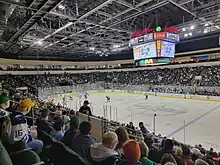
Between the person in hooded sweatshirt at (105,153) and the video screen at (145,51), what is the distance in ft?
34.9

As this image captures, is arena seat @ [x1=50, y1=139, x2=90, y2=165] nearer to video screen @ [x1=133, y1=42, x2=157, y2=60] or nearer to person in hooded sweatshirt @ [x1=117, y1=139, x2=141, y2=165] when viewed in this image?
person in hooded sweatshirt @ [x1=117, y1=139, x2=141, y2=165]

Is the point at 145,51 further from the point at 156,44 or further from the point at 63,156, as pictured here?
the point at 63,156

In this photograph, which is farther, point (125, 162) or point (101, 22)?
point (101, 22)

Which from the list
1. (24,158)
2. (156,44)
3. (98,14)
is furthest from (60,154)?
(98,14)

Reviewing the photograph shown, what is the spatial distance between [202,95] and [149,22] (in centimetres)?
1079

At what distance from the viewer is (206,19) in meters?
13.3

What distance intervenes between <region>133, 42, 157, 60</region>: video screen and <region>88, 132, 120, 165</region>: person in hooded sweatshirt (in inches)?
419

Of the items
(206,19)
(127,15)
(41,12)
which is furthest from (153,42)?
(41,12)

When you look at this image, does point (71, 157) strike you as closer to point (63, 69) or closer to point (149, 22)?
point (149, 22)

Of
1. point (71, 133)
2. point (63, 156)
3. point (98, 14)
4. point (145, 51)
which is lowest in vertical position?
point (63, 156)

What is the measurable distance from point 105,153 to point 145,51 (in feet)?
37.2

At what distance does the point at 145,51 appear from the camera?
495 inches

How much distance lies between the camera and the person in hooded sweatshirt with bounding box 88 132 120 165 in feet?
6.16

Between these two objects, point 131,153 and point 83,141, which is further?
point 83,141
